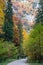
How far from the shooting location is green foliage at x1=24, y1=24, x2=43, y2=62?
38125 millimetres

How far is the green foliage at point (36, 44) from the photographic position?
3812cm

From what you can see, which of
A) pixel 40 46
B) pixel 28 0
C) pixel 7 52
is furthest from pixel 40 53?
pixel 28 0

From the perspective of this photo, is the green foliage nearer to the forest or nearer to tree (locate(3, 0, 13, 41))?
the forest

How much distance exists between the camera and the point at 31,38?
3862 cm

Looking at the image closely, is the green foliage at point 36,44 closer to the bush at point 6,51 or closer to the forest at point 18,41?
the forest at point 18,41

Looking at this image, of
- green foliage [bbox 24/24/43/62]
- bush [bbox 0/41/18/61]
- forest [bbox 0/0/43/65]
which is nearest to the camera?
green foliage [bbox 24/24/43/62]

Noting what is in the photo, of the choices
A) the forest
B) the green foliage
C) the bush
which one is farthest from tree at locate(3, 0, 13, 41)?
the green foliage

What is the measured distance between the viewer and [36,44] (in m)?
38.3

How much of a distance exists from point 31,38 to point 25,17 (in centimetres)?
7953

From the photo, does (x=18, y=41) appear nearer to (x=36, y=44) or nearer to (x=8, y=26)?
(x=8, y=26)

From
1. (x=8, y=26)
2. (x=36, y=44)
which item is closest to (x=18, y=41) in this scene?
(x=8, y=26)

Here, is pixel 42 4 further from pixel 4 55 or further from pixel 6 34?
pixel 4 55

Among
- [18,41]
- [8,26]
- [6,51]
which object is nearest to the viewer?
[6,51]

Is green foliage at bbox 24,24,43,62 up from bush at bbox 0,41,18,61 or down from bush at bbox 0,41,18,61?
up
